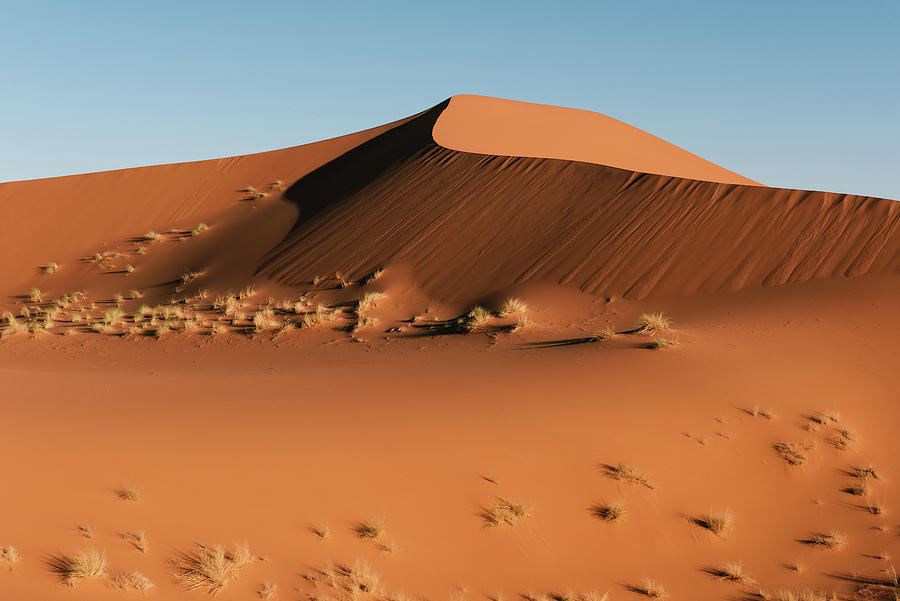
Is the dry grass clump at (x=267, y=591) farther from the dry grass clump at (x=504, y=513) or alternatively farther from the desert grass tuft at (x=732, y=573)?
the desert grass tuft at (x=732, y=573)

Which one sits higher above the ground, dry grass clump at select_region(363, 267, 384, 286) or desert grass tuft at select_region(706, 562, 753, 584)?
dry grass clump at select_region(363, 267, 384, 286)

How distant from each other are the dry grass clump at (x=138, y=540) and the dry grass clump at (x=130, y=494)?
Result: 0.53 meters

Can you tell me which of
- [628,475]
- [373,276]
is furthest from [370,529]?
[373,276]

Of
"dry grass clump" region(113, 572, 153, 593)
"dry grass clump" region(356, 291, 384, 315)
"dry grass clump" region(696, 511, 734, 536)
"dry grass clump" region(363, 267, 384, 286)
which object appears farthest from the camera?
"dry grass clump" region(363, 267, 384, 286)

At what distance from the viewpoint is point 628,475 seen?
6781 mm

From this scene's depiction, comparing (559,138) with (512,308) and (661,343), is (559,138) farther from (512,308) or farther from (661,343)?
(661,343)

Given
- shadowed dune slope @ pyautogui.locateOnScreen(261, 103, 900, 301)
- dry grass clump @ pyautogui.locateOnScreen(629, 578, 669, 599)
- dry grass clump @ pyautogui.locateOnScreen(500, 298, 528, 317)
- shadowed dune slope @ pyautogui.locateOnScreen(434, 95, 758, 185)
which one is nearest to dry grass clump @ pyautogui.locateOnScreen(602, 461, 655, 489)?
dry grass clump @ pyautogui.locateOnScreen(629, 578, 669, 599)

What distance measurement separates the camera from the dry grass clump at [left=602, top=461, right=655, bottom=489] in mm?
6746

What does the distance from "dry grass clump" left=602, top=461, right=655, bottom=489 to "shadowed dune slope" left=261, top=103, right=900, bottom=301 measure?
834cm

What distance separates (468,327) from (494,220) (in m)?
6.31

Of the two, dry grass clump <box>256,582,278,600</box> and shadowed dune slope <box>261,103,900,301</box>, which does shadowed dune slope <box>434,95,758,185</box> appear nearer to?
shadowed dune slope <box>261,103,900,301</box>

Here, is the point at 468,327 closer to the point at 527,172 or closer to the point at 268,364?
the point at 268,364

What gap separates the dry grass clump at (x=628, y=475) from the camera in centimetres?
675

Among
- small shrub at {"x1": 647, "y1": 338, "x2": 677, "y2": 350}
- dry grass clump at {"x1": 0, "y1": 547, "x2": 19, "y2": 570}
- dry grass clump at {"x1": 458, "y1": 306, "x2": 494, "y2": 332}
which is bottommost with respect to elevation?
dry grass clump at {"x1": 0, "y1": 547, "x2": 19, "y2": 570}
